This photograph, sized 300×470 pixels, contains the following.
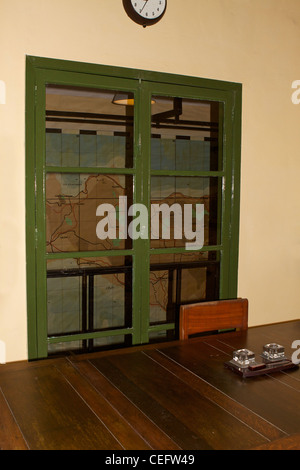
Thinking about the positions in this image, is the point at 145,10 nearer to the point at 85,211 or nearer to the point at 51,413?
the point at 85,211

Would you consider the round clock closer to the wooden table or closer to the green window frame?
the green window frame

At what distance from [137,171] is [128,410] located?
1.70 m

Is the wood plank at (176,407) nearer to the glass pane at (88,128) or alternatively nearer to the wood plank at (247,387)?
the wood plank at (247,387)

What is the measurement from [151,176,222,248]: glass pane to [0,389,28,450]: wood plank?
5.55 feet

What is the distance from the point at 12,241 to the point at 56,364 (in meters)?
0.93

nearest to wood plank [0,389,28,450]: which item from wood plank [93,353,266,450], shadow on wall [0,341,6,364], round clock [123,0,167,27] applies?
wood plank [93,353,266,450]

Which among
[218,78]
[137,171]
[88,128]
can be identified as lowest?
[137,171]

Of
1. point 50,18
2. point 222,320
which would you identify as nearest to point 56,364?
point 222,320

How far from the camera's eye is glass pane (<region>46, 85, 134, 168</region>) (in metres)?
2.67

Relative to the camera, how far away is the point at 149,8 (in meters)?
A: 2.77

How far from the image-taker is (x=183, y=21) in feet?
9.68

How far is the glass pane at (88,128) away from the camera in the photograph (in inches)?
105

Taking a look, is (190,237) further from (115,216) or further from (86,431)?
(86,431)

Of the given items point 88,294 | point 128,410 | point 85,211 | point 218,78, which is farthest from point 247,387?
Result: point 218,78
